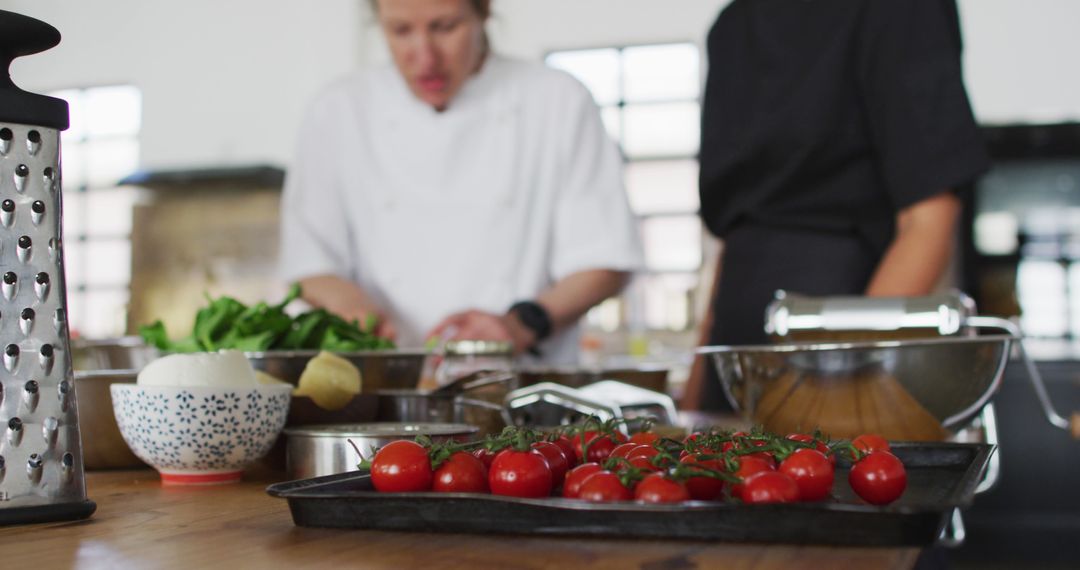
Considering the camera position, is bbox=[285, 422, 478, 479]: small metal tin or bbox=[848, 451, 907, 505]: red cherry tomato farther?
bbox=[285, 422, 478, 479]: small metal tin

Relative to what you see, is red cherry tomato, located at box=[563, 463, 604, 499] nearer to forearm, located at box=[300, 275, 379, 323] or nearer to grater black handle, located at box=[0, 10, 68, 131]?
→ grater black handle, located at box=[0, 10, 68, 131]

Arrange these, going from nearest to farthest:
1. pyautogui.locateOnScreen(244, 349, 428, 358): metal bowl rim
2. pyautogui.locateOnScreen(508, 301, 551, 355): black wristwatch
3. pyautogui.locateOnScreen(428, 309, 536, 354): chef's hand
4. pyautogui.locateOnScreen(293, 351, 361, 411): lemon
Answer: pyautogui.locateOnScreen(293, 351, 361, 411): lemon → pyautogui.locateOnScreen(244, 349, 428, 358): metal bowl rim → pyautogui.locateOnScreen(428, 309, 536, 354): chef's hand → pyautogui.locateOnScreen(508, 301, 551, 355): black wristwatch

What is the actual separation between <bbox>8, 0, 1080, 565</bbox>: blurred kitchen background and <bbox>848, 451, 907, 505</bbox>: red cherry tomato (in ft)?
13.4

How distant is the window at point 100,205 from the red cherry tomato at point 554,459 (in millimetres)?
6810

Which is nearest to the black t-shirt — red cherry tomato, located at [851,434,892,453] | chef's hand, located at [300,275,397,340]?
chef's hand, located at [300,275,397,340]

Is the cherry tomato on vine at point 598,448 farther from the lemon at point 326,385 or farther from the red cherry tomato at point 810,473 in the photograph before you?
the lemon at point 326,385

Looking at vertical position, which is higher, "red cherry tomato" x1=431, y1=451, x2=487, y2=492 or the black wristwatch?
the black wristwatch

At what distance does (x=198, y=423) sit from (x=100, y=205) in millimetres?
6892

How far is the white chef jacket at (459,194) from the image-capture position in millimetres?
2061

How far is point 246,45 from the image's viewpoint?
6.59 metres

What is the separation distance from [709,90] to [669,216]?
464cm

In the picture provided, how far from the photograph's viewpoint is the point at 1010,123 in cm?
445

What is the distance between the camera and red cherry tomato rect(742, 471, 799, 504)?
1.65ft

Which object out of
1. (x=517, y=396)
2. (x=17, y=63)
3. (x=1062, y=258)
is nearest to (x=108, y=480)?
(x=517, y=396)
